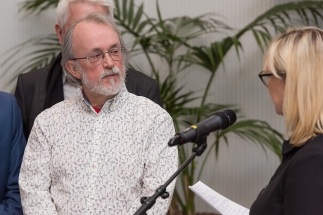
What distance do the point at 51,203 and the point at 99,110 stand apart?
0.42m

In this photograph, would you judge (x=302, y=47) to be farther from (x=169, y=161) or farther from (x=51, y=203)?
(x=51, y=203)

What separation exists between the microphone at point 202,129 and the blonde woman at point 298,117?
0.56ft

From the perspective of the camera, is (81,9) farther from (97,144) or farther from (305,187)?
(305,187)

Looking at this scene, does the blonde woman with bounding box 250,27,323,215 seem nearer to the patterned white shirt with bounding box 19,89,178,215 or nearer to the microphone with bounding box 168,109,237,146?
the microphone with bounding box 168,109,237,146

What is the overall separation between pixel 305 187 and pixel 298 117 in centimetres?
23

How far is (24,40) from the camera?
4754 mm

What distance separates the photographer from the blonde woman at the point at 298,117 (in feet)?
6.16

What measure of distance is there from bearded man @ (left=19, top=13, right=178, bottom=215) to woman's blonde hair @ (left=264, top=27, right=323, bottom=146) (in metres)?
0.64

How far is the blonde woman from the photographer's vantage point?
1877 millimetres

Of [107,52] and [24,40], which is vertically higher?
[107,52]

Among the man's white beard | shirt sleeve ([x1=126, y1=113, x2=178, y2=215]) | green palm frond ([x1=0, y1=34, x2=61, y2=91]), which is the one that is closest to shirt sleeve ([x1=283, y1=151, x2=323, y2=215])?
shirt sleeve ([x1=126, y1=113, x2=178, y2=215])

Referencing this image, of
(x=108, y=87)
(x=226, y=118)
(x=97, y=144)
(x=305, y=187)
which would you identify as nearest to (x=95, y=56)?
(x=108, y=87)

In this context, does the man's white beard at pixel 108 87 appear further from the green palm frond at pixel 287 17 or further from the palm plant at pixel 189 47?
the green palm frond at pixel 287 17

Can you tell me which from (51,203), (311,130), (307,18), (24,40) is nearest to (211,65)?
(307,18)
